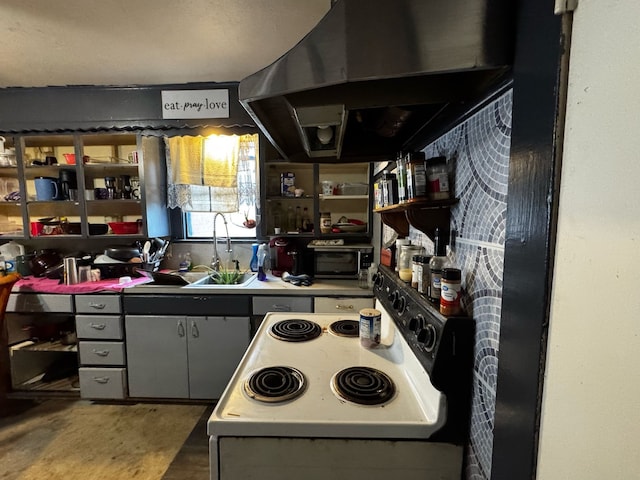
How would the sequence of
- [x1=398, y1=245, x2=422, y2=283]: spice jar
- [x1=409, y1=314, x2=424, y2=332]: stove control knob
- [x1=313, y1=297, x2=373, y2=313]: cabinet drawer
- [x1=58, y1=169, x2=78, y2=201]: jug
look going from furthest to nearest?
[x1=58, y1=169, x2=78, y2=201]: jug < [x1=313, y1=297, x2=373, y2=313]: cabinet drawer < [x1=398, y1=245, x2=422, y2=283]: spice jar < [x1=409, y1=314, x2=424, y2=332]: stove control knob

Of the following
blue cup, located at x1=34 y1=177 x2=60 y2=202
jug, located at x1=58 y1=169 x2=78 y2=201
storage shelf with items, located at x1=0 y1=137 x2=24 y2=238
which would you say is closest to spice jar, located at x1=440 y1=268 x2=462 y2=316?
jug, located at x1=58 y1=169 x2=78 y2=201

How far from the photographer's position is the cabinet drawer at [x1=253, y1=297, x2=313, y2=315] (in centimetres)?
200

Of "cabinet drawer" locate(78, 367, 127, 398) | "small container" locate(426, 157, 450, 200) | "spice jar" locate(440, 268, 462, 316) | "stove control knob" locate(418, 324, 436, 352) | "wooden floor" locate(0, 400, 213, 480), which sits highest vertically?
"small container" locate(426, 157, 450, 200)

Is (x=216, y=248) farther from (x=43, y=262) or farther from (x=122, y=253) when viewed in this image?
(x=43, y=262)

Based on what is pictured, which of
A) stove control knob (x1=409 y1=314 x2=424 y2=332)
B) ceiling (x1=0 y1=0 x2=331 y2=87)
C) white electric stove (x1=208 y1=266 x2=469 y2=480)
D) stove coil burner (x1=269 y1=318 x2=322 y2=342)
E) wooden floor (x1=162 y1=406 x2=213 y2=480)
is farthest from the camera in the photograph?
wooden floor (x1=162 y1=406 x2=213 y2=480)

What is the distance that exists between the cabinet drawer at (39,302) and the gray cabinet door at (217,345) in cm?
91

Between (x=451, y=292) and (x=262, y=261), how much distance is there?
1.84 meters

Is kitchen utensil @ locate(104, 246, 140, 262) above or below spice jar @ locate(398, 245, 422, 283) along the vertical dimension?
below

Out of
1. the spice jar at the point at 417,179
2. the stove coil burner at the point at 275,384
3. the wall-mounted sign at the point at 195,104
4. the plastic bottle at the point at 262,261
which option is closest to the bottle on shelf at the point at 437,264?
the spice jar at the point at 417,179

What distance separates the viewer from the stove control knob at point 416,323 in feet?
2.82

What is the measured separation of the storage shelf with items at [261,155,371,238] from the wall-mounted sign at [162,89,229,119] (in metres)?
0.57

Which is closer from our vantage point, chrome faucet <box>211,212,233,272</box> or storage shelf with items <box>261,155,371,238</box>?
storage shelf with items <box>261,155,371,238</box>

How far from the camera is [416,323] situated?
2.91 feet

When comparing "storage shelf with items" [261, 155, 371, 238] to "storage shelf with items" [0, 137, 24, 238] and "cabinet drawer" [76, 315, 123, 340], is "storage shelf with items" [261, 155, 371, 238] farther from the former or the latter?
"storage shelf with items" [0, 137, 24, 238]
